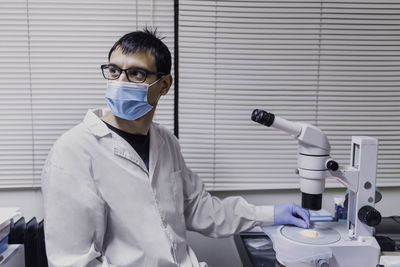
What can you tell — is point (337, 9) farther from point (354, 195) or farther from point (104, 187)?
point (104, 187)

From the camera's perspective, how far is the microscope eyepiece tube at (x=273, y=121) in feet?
3.56

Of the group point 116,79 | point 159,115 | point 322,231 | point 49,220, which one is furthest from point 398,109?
point 49,220

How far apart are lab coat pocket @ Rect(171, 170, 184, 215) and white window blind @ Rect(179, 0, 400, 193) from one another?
0.34m

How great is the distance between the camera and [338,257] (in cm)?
113

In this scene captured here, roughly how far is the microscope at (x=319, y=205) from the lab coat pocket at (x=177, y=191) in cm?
38

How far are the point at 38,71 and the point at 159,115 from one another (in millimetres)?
608

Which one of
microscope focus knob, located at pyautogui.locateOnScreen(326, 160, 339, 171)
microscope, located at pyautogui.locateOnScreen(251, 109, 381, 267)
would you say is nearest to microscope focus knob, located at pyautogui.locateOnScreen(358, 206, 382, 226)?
microscope, located at pyautogui.locateOnScreen(251, 109, 381, 267)

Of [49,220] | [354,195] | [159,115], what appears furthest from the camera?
[159,115]

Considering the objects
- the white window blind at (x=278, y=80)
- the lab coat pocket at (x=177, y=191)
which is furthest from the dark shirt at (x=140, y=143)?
the white window blind at (x=278, y=80)

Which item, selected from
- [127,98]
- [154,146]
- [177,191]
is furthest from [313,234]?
[127,98]

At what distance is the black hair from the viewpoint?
1.27 m

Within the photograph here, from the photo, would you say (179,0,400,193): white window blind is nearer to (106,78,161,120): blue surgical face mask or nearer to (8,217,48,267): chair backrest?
(106,78,161,120): blue surgical face mask

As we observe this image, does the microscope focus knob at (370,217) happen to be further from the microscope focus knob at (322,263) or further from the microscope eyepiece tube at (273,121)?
the microscope eyepiece tube at (273,121)

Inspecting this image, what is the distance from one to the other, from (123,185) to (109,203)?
0.25ft
